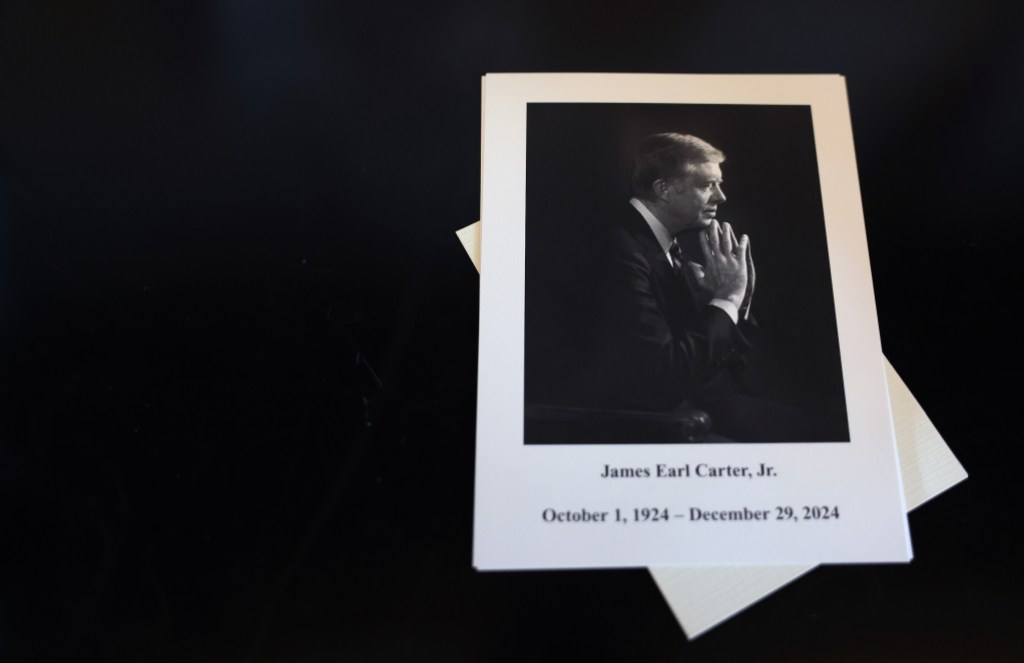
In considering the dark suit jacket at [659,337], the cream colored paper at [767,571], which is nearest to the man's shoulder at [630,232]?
the dark suit jacket at [659,337]

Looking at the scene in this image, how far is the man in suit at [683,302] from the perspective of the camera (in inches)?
15.4

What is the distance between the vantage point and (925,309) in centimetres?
42

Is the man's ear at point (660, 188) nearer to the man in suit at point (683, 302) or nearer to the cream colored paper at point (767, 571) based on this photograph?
the man in suit at point (683, 302)

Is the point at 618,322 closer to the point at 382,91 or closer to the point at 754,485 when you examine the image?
the point at 754,485

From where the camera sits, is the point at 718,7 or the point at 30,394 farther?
the point at 718,7

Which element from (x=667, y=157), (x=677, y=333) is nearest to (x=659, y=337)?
(x=677, y=333)

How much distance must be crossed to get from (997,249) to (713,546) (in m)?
0.27

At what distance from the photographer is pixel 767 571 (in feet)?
1.19

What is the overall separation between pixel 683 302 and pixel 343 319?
0.20m

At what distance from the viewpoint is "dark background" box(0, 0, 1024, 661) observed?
1.16ft

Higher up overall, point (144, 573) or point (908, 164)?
point (908, 164)

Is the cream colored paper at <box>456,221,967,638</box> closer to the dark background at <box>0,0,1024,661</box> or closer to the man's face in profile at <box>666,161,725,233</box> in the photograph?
the dark background at <box>0,0,1024,661</box>

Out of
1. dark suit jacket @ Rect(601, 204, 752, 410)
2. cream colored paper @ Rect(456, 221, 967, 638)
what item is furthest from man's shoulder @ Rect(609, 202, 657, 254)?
cream colored paper @ Rect(456, 221, 967, 638)

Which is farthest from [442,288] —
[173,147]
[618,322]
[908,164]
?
[908,164]
